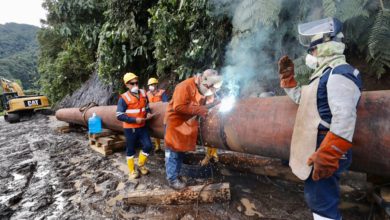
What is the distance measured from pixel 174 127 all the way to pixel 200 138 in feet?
1.14

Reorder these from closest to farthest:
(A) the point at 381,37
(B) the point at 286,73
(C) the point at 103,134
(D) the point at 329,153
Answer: (D) the point at 329,153, (B) the point at 286,73, (A) the point at 381,37, (C) the point at 103,134

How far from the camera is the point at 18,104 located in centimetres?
1323

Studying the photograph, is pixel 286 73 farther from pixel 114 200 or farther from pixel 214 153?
pixel 114 200

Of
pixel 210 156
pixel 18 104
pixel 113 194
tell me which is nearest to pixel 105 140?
pixel 113 194

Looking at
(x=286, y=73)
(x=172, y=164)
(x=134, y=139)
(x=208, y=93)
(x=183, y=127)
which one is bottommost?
(x=172, y=164)

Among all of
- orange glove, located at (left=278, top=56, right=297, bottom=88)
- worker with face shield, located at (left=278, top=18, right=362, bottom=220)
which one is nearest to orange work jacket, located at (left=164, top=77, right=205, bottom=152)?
orange glove, located at (left=278, top=56, right=297, bottom=88)

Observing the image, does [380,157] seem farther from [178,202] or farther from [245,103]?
[178,202]

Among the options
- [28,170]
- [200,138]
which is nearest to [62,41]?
[28,170]

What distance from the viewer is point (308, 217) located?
2.53 meters

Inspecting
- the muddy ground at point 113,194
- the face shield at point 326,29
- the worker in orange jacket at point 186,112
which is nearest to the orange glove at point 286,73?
the face shield at point 326,29

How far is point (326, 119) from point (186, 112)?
5.26 feet

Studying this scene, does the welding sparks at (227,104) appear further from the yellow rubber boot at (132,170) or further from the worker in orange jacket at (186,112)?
the yellow rubber boot at (132,170)

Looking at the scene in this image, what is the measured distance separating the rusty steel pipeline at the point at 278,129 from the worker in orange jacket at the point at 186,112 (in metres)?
0.17

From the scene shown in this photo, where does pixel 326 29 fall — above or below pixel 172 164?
above
